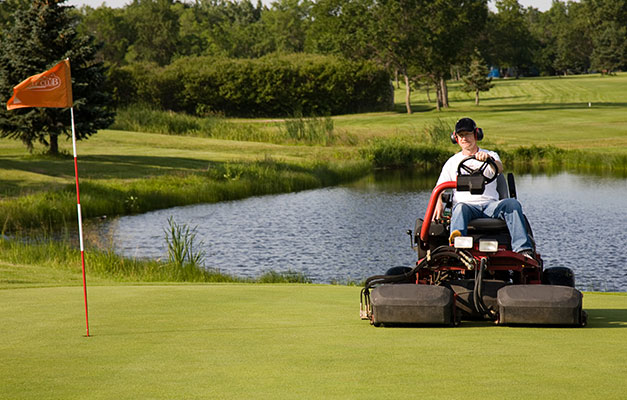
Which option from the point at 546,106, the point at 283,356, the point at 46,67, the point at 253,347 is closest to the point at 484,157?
the point at 253,347

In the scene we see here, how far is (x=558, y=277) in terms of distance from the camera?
8539mm

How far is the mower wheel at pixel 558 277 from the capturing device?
8484mm

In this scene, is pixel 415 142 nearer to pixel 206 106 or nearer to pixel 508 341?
pixel 206 106

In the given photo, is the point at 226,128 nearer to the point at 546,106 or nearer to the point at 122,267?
the point at 546,106

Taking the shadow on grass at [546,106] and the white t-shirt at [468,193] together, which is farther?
the shadow on grass at [546,106]

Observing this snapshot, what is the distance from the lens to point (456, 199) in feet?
28.4

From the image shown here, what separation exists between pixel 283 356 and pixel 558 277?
3.84 m

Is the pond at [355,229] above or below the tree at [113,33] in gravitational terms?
below

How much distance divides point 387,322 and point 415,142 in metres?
40.6

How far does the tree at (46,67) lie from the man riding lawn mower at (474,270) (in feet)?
90.4

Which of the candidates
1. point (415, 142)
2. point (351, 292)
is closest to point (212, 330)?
point (351, 292)

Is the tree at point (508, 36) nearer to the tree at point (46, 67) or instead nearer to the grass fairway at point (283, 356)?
the tree at point (46, 67)

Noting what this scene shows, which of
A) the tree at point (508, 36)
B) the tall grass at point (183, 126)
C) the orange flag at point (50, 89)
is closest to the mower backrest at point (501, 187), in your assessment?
the orange flag at point (50, 89)

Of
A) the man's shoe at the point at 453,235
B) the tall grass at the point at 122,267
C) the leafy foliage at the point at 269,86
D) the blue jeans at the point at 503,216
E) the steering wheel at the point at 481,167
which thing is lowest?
the tall grass at the point at 122,267
